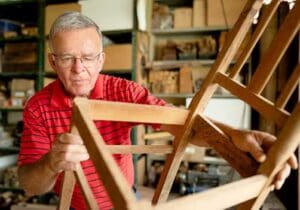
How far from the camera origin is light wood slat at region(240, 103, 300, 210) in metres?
0.53

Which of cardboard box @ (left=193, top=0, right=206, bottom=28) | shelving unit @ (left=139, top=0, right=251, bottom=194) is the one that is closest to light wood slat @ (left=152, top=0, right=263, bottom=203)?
shelving unit @ (left=139, top=0, right=251, bottom=194)

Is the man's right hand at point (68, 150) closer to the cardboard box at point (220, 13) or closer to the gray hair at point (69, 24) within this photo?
the gray hair at point (69, 24)

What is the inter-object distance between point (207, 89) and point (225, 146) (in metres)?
0.15

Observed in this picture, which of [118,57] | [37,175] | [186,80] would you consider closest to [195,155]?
[186,80]

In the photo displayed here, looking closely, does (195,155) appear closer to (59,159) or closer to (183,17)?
(183,17)

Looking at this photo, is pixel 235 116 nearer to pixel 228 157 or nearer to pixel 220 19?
pixel 220 19

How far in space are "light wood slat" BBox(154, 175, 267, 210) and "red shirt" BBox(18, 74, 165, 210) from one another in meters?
0.55

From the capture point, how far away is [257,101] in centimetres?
69

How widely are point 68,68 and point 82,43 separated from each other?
9 cm

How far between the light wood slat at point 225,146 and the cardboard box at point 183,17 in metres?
1.89

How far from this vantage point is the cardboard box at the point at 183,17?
2.54 metres

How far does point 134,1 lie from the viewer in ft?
7.55

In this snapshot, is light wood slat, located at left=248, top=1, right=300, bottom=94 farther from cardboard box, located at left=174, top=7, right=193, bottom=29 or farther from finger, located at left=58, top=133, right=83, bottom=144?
cardboard box, located at left=174, top=7, right=193, bottom=29

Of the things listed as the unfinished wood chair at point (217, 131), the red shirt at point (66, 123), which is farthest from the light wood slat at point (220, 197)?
the red shirt at point (66, 123)
